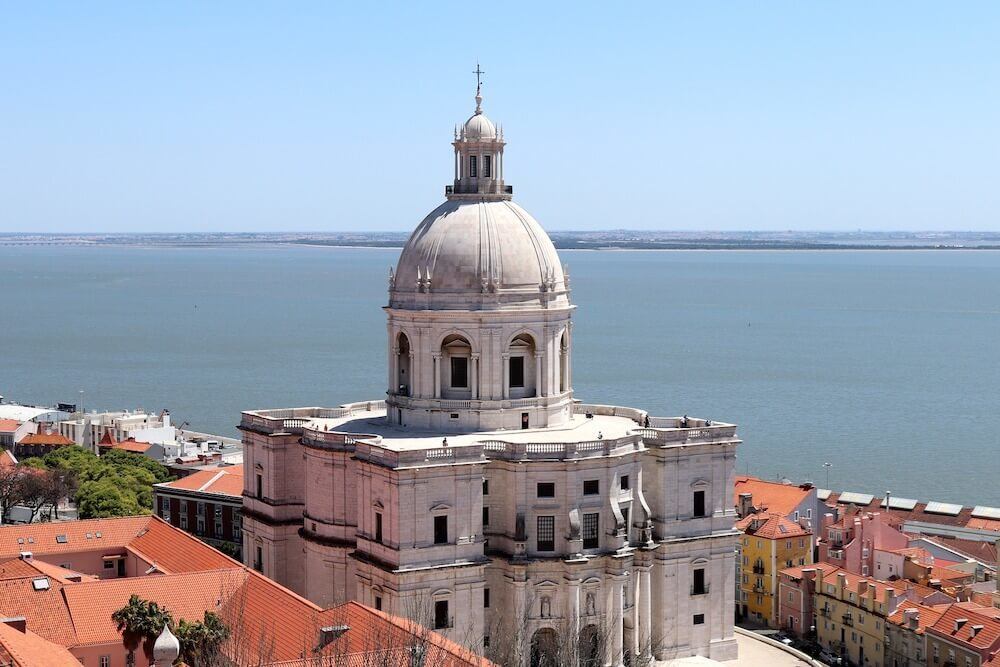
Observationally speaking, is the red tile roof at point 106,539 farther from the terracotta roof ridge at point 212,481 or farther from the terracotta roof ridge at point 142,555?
the terracotta roof ridge at point 212,481

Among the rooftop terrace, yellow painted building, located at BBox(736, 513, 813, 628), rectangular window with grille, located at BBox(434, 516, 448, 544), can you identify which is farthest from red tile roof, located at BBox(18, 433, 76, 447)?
rectangular window with grille, located at BBox(434, 516, 448, 544)

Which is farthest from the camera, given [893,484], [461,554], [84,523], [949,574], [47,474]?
[893,484]

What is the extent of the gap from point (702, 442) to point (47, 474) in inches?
1591

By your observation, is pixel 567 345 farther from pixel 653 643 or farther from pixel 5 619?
pixel 5 619

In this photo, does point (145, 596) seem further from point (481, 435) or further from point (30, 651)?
point (481, 435)

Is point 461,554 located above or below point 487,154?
below

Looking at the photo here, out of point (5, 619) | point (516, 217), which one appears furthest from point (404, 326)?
point (5, 619)

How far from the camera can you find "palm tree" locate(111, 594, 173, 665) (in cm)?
4341

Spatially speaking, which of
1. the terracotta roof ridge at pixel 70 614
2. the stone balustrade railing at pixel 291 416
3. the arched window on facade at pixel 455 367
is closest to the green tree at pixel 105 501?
the stone balustrade railing at pixel 291 416

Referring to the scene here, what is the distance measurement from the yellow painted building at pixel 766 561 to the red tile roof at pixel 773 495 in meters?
2.67

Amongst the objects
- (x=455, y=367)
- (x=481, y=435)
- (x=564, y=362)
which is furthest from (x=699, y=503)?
(x=455, y=367)

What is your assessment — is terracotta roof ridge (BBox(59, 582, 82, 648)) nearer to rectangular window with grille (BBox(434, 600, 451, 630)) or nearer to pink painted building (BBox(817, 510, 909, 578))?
rectangular window with grille (BBox(434, 600, 451, 630))

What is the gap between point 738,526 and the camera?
68.4 metres

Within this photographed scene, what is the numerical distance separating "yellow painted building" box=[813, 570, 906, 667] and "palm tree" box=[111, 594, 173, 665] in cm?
2762
